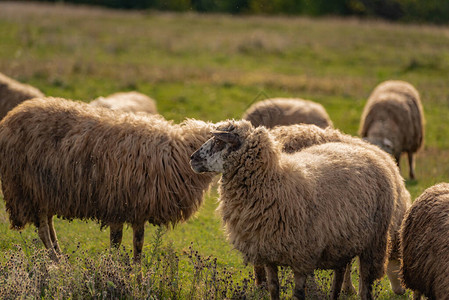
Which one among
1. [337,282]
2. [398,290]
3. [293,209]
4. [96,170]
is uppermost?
[293,209]

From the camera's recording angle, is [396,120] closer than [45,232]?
→ No

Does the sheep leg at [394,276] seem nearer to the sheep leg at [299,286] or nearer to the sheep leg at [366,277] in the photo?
the sheep leg at [366,277]

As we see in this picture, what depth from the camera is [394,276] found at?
24.7 ft

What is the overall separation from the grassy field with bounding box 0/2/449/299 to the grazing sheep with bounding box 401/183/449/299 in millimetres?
2687

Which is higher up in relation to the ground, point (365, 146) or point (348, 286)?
point (365, 146)

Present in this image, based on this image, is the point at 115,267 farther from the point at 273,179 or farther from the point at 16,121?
the point at 16,121

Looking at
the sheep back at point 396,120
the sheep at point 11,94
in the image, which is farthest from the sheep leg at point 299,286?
the sheep at point 11,94

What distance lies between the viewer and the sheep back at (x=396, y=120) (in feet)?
44.0

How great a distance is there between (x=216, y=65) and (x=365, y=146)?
16.5 m

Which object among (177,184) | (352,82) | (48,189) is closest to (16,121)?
(48,189)

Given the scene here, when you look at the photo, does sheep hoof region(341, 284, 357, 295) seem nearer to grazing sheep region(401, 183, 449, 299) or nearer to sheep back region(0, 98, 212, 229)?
grazing sheep region(401, 183, 449, 299)

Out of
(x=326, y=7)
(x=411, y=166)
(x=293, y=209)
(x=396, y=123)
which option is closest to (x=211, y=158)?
(x=293, y=209)

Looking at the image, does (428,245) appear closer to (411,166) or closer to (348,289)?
(348,289)

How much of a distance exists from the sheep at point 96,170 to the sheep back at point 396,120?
22.8 feet
